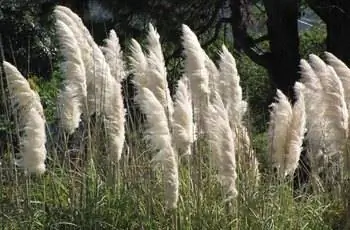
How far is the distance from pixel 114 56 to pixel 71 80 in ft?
1.57

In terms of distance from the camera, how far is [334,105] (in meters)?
4.39

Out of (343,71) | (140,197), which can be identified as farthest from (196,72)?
(343,71)

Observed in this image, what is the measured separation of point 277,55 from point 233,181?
5.53 metres

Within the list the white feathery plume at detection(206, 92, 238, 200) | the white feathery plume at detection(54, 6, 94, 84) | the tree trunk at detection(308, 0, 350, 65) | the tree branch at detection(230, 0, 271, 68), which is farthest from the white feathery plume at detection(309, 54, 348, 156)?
the tree branch at detection(230, 0, 271, 68)

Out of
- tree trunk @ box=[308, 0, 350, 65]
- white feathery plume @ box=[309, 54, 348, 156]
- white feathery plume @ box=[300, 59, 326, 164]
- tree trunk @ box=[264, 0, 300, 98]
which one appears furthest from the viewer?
tree trunk @ box=[264, 0, 300, 98]

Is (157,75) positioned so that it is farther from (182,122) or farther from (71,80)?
(71,80)

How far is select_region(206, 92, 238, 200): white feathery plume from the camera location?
3.89 metres

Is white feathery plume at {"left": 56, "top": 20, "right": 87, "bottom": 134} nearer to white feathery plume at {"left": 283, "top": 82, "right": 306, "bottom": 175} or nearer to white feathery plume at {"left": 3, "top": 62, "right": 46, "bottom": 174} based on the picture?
white feathery plume at {"left": 3, "top": 62, "right": 46, "bottom": 174}

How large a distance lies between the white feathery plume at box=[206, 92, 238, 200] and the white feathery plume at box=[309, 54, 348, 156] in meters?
0.70

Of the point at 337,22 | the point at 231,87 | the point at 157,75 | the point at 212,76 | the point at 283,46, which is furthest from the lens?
the point at 283,46

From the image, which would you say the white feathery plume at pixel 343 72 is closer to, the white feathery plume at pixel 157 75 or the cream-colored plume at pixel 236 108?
the cream-colored plume at pixel 236 108

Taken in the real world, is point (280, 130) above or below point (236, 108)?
below

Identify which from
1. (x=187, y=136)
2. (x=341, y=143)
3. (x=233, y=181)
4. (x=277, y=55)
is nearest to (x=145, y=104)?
(x=187, y=136)

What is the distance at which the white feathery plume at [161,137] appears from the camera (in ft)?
12.3
